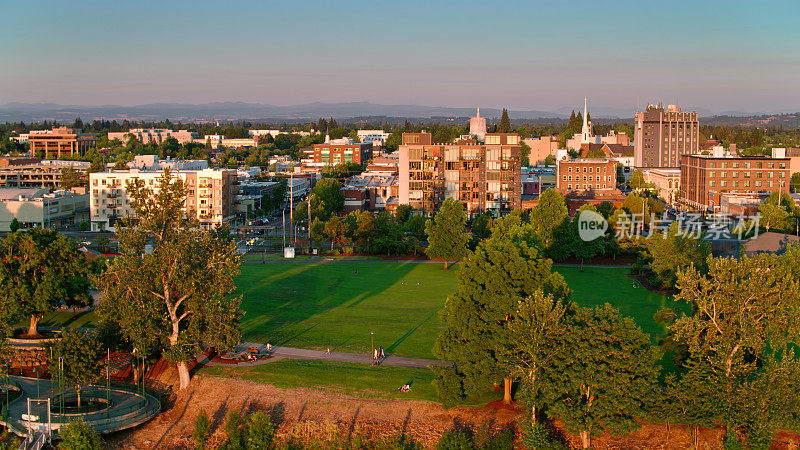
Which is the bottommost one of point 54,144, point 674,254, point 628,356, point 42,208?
point 628,356

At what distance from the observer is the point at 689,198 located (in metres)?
86.1

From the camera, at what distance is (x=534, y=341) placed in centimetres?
2272

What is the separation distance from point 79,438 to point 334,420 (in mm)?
7517

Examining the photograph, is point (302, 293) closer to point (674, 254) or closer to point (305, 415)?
point (305, 415)

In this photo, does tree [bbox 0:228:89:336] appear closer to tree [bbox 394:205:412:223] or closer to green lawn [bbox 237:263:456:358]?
green lawn [bbox 237:263:456:358]

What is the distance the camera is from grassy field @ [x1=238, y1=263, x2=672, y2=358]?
32.2 m

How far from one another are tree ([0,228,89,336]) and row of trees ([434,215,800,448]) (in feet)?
57.5

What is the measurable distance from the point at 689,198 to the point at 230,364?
229 ft

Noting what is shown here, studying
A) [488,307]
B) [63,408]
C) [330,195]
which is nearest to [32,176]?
[330,195]

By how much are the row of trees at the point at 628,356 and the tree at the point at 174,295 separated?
330 inches

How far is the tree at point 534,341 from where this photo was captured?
22.4m

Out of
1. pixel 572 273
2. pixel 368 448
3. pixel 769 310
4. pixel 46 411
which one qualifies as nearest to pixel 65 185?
pixel 572 273

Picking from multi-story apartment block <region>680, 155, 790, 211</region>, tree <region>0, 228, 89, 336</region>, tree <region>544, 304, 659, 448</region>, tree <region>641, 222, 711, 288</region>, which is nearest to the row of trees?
tree <region>544, 304, 659, 448</region>

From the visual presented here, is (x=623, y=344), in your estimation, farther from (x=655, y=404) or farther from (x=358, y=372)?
(x=358, y=372)
